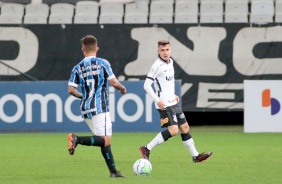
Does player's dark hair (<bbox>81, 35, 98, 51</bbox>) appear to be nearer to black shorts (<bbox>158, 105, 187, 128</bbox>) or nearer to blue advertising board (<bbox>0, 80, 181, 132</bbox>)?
black shorts (<bbox>158, 105, 187, 128</bbox>)

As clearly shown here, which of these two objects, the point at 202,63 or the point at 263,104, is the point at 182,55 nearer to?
the point at 202,63

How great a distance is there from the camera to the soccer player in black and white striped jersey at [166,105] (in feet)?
42.1

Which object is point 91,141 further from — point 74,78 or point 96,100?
point 74,78

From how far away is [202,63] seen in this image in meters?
21.4

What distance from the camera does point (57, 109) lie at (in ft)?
67.0

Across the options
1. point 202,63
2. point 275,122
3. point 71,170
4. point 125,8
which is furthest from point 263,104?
point 71,170

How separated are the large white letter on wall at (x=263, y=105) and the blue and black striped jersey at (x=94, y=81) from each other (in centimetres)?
981

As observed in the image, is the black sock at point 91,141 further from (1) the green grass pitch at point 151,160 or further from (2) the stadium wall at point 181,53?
(2) the stadium wall at point 181,53

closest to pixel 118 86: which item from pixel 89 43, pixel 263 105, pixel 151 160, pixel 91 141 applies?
pixel 89 43

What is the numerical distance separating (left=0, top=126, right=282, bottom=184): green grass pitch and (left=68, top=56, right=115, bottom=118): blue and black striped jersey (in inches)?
31.4

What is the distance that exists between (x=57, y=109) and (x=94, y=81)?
10023mm

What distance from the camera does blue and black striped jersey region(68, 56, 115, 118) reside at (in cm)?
1048

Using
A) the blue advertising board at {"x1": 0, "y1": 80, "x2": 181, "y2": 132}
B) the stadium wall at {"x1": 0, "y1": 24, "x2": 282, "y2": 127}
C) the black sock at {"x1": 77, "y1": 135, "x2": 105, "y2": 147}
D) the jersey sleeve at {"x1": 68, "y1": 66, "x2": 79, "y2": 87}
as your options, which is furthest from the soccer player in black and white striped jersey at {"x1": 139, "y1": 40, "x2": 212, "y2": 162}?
the stadium wall at {"x1": 0, "y1": 24, "x2": 282, "y2": 127}

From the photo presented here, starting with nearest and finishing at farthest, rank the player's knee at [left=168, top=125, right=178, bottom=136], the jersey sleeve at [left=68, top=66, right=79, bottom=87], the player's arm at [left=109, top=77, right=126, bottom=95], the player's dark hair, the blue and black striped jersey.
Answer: the player's arm at [left=109, top=77, right=126, bottom=95], the player's dark hair, the blue and black striped jersey, the jersey sleeve at [left=68, top=66, right=79, bottom=87], the player's knee at [left=168, top=125, right=178, bottom=136]
